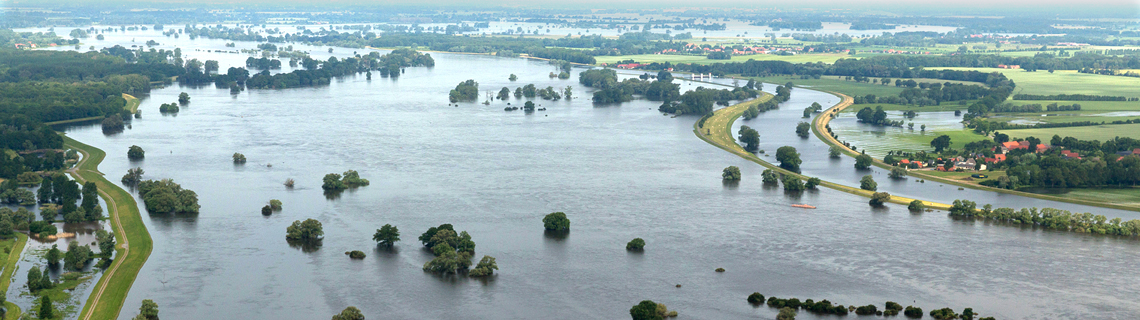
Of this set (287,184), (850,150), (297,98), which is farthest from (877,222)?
(297,98)

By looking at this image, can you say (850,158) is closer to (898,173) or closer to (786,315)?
(898,173)

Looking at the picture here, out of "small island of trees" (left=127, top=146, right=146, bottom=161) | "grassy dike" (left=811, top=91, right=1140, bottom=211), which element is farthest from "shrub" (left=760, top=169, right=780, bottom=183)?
"small island of trees" (left=127, top=146, right=146, bottom=161)

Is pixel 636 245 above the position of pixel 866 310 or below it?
above

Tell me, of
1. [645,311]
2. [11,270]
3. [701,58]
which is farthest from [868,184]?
[701,58]

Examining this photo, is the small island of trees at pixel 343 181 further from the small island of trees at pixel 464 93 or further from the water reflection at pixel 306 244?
the small island of trees at pixel 464 93

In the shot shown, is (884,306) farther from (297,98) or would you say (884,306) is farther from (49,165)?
(297,98)

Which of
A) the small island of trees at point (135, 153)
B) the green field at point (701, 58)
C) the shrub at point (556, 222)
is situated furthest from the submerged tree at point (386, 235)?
the green field at point (701, 58)
